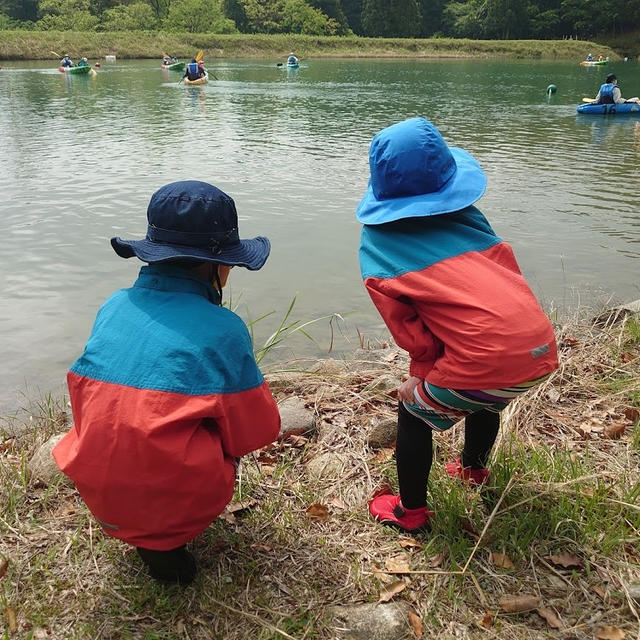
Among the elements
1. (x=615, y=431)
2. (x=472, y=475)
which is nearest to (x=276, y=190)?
(x=615, y=431)

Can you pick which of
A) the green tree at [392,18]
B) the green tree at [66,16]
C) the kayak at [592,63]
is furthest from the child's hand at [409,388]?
the green tree at [392,18]

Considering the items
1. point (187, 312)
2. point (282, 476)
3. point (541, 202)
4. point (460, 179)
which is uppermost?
point (460, 179)

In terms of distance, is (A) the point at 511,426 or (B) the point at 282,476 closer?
(B) the point at 282,476

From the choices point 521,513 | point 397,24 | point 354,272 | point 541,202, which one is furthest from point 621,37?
point 521,513

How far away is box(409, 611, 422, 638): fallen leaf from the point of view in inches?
73.4

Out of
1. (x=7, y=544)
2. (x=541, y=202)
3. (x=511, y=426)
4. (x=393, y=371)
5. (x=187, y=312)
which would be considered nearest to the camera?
(x=187, y=312)

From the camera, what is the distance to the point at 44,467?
2.64 meters

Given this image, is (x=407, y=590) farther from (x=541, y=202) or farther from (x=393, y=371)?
(x=541, y=202)

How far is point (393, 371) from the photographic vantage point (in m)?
3.75

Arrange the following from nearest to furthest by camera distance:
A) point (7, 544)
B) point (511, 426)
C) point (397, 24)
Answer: point (7, 544) → point (511, 426) → point (397, 24)

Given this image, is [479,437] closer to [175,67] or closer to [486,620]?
[486,620]

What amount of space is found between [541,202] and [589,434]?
25.0 ft

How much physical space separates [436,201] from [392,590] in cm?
132

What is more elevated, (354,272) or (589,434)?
(589,434)
